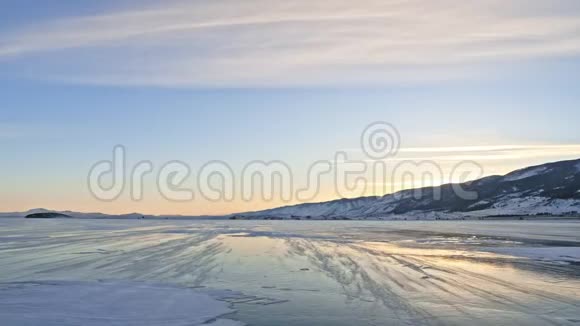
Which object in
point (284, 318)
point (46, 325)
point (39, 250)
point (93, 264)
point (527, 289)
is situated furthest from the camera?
point (39, 250)

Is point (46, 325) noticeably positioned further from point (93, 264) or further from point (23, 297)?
point (93, 264)

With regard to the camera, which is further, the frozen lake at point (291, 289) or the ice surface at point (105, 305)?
the frozen lake at point (291, 289)

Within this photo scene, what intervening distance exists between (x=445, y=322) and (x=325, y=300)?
10.2 ft

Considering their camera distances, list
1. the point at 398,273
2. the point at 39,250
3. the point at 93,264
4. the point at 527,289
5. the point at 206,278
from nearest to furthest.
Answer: the point at 527,289 → the point at 206,278 → the point at 398,273 → the point at 93,264 → the point at 39,250

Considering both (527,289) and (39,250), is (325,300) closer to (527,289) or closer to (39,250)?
(527,289)

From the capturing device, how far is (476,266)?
19.1 m

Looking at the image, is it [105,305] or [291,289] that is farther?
[291,289]

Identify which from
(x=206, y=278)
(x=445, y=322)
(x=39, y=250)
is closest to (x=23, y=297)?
(x=206, y=278)

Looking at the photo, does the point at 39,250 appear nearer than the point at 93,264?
No

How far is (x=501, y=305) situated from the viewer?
1119cm

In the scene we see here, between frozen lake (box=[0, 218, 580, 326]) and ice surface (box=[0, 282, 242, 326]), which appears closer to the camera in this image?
ice surface (box=[0, 282, 242, 326])

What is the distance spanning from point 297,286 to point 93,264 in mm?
8701

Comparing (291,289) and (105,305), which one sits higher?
(105,305)

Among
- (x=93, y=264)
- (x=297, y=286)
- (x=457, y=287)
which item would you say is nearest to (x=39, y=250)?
(x=93, y=264)
